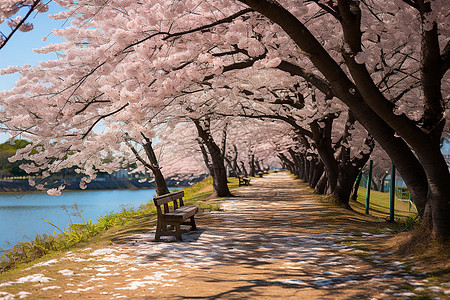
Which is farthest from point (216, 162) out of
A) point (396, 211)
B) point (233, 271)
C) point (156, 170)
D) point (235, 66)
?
point (233, 271)

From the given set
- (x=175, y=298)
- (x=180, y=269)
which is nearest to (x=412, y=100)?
(x=180, y=269)

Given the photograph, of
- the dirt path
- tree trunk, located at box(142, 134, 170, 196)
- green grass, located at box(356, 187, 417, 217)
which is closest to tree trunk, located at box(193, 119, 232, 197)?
tree trunk, located at box(142, 134, 170, 196)

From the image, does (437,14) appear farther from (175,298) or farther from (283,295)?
(175,298)

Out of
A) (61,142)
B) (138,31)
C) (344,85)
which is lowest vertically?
(61,142)

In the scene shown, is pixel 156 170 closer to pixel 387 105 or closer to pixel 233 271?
pixel 233 271

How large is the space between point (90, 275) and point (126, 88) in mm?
3250

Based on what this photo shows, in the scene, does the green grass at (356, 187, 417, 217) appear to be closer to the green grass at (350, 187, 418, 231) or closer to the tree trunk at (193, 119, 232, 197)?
the green grass at (350, 187, 418, 231)

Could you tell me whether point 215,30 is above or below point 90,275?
above

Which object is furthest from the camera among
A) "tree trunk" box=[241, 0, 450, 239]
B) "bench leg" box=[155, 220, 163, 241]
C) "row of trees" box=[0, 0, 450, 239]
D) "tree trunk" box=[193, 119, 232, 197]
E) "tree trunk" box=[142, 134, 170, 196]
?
"tree trunk" box=[193, 119, 232, 197]

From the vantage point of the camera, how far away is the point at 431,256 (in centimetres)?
570

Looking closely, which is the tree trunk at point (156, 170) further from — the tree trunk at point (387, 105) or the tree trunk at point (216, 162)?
the tree trunk at point (387, 105)

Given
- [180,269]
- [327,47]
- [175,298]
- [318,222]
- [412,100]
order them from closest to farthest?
1. [175,298]
2. [180,269]
3. [327,47]
4. [318,222]
5. [412,100]

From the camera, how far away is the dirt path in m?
4.48

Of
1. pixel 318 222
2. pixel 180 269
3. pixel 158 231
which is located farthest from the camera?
pixel 318 222
